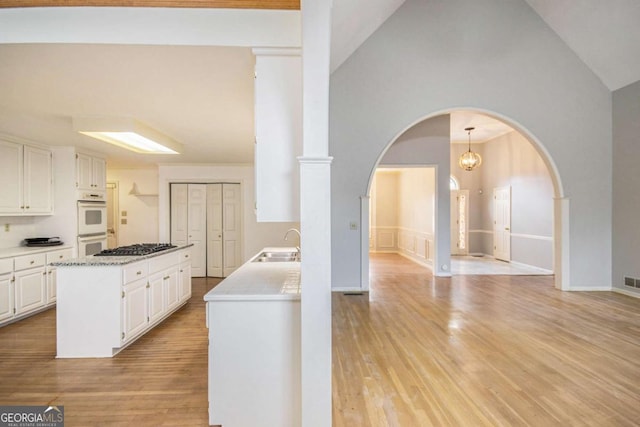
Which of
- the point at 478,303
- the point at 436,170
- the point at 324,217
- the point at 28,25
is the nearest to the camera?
the point at 324,217

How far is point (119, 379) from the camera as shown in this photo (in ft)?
8.21

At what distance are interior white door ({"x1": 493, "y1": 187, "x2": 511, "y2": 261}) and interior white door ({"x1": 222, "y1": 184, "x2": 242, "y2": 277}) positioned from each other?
22.3 feet

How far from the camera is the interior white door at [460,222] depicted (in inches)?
369

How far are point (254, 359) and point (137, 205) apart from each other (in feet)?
20.8

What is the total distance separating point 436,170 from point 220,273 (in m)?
5.04

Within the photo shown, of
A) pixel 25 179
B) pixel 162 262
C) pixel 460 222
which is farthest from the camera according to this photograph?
pixel 460 222

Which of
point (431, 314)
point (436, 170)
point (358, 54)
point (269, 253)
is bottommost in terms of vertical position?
point (431, 314)

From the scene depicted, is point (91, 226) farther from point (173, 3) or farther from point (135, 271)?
point (173, 3)

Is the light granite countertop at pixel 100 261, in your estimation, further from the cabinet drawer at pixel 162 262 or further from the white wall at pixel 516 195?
the white wall at pixel 516 195

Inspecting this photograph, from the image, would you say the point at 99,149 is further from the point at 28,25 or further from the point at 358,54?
the point at 358,54

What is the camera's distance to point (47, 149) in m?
4.54

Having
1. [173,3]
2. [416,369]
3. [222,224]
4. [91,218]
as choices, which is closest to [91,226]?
[91,218]

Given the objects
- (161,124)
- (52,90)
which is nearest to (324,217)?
(52,90)

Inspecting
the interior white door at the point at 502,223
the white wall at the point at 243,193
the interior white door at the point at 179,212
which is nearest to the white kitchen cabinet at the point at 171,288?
the white wall at the point at 243,193
